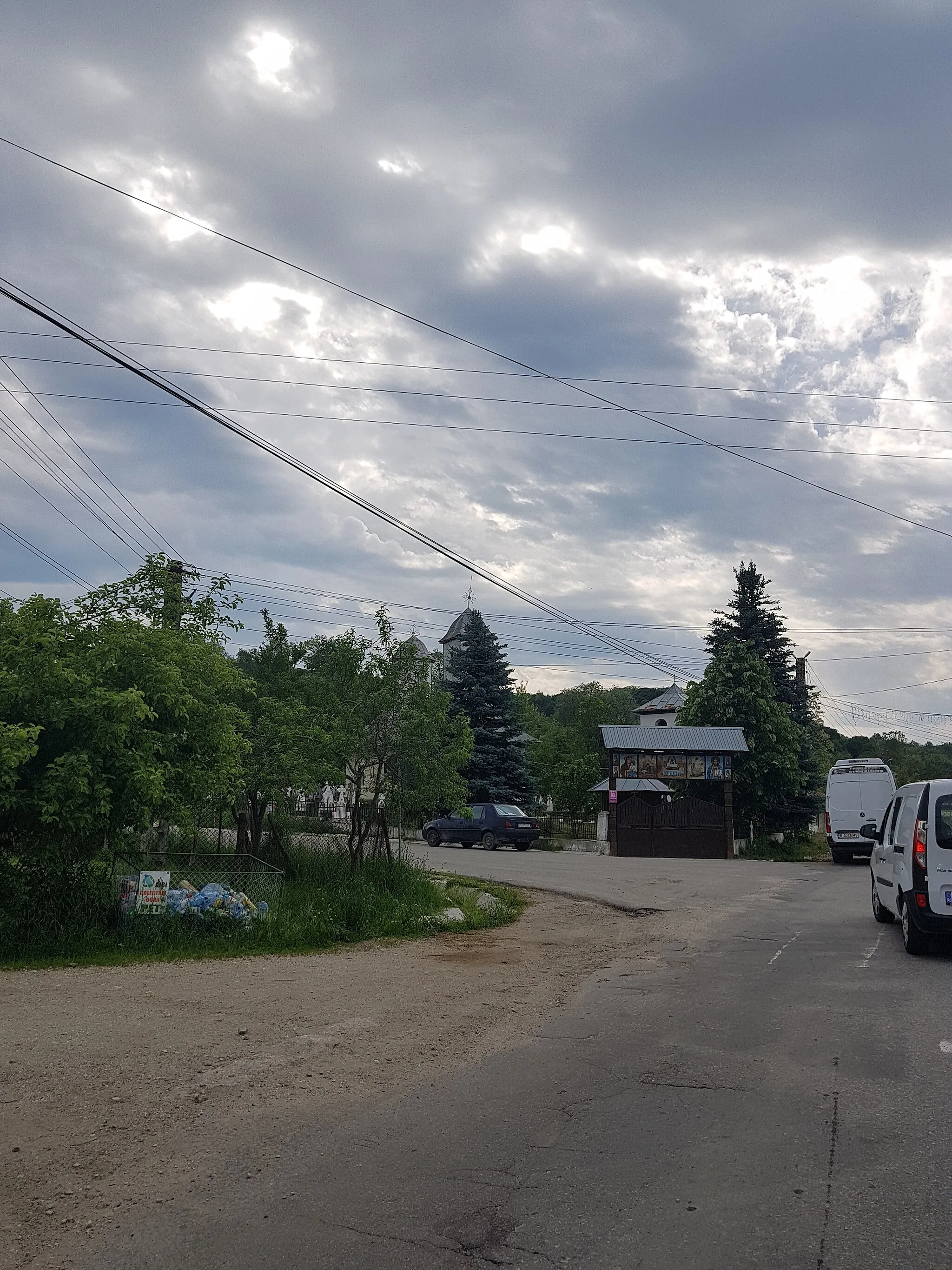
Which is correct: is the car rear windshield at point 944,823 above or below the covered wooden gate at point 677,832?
above

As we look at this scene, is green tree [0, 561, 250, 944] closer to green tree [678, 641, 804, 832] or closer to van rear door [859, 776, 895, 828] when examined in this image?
van rear door [859, 776, 895, 828]

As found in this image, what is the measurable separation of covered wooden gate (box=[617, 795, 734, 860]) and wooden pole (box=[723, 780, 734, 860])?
0.02m

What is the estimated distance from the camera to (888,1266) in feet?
11.9

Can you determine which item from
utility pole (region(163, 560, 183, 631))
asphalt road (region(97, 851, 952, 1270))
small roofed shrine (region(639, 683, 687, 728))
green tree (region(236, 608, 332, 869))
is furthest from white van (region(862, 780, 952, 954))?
small roofed shrine (region(639, 683, 687, 728))

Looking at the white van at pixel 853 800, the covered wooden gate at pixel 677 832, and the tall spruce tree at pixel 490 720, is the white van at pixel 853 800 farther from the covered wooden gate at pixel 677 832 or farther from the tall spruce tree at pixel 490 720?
the tall spruce tree at pixel 490 720

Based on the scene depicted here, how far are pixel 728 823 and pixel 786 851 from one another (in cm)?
249

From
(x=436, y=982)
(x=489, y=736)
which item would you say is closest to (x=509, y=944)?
(x=436, y=982)

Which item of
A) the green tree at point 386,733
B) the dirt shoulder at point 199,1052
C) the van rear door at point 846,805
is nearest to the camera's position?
the dirt shoulder at point 199,1052

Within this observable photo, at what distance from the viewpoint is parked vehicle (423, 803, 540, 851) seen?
3266 cm

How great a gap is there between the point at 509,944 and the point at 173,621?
617 centimetres

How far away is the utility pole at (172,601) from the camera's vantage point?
13492 millimetres

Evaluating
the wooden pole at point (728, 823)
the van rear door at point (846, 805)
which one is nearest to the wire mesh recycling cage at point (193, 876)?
the van rear door at point (846, 805)

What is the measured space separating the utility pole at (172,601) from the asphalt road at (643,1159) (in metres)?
7.86

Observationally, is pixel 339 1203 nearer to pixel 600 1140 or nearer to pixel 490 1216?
pixel 490 1216
